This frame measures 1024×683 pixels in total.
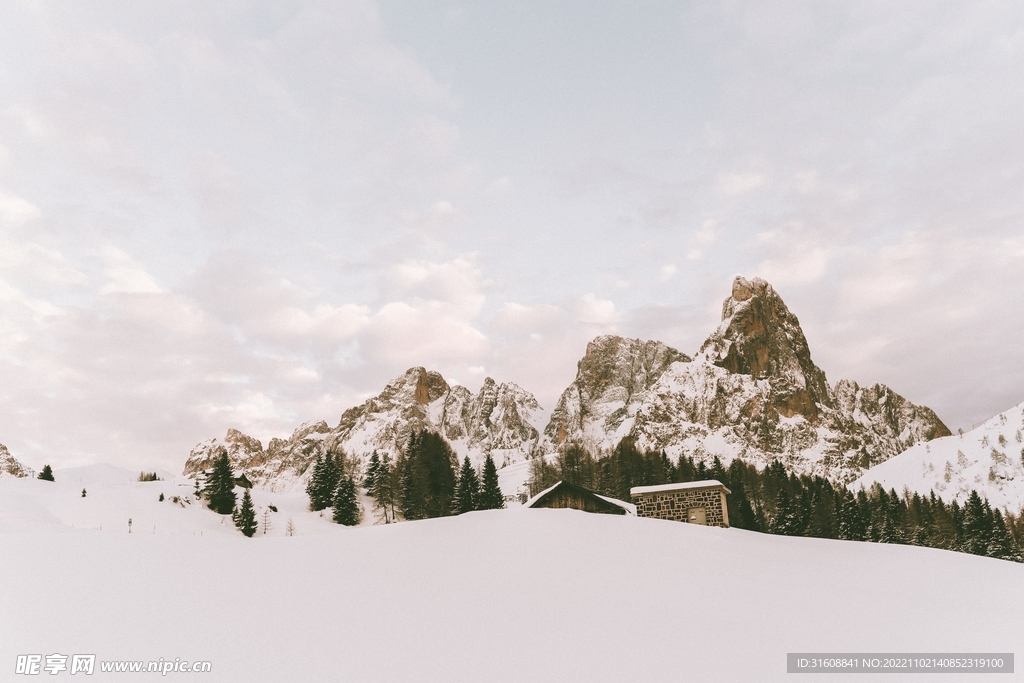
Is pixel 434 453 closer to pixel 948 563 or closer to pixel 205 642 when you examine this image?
pixel 948 563

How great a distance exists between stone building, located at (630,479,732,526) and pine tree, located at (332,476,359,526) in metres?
32.4

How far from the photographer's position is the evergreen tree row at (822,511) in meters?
65.1

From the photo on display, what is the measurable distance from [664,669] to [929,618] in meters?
11.2

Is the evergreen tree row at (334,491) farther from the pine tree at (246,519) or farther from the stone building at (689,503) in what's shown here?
the stone building at (689,503)

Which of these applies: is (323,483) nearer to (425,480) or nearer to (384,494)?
(384,494)

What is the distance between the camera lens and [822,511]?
69625 mm

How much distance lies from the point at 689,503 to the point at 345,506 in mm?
37659

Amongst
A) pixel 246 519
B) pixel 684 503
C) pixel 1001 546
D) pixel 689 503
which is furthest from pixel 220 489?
pixel 1001 546

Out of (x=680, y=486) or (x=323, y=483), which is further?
(x=323, y=483)

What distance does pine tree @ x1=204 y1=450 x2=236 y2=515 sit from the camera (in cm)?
5394

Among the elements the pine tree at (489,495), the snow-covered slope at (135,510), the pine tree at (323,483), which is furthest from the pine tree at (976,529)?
the pine tree at (323,483)

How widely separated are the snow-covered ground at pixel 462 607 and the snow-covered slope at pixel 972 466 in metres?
119

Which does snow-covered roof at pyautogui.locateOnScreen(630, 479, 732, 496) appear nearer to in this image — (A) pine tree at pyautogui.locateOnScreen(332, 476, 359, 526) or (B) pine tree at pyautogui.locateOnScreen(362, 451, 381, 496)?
(A) pine tree at pyautogui.locateOnScreen(332, 476, 359, 526)

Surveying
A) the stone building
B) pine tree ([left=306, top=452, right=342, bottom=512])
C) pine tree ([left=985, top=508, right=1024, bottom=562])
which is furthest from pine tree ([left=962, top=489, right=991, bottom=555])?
pine tree ([left=306, top=452, right=342, bottom=512])
